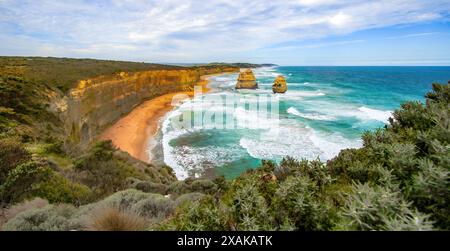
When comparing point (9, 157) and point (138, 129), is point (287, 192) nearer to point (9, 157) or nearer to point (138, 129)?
point (9, 157)

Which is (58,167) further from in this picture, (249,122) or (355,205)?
(249,122)

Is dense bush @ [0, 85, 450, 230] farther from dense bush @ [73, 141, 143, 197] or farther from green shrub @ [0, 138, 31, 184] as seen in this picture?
dense bush @ [73, 141, 143, 197]

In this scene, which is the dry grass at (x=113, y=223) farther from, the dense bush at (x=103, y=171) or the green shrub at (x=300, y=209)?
the dense bush at (x=103, y=171)

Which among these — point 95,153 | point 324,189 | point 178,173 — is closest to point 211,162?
point 178,173

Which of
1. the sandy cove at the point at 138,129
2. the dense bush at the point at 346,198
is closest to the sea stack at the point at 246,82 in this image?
the sandy cove at the point at 138,129

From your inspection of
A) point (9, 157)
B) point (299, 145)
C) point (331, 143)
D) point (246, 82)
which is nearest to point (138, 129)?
point (299, 145)

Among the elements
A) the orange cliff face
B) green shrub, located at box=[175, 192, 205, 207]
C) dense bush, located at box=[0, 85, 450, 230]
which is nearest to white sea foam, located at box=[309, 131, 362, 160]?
green shrub, located at box=[175, 192, 205, 207]
